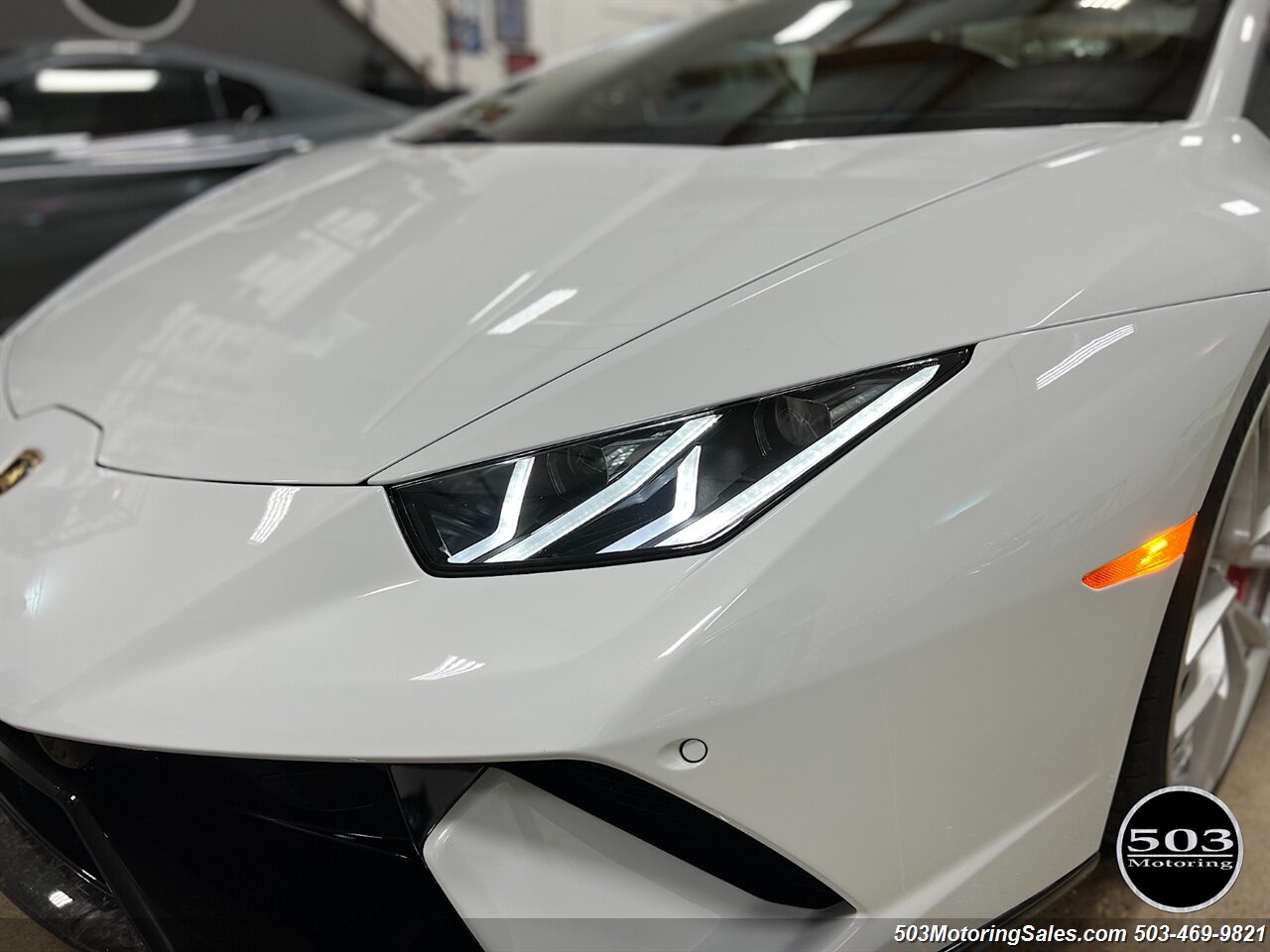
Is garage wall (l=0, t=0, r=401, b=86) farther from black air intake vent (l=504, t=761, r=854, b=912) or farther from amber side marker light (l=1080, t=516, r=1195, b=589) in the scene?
amber side marker light (l=1080, t=516, r=1195, b=589)

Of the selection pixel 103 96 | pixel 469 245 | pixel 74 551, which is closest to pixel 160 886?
pixel 74 551

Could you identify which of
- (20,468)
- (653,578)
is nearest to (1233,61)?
(653,578)

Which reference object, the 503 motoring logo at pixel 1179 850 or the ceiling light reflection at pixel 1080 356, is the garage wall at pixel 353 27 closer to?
the ceiling light reflection at pixel 1080 356

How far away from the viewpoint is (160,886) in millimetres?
723

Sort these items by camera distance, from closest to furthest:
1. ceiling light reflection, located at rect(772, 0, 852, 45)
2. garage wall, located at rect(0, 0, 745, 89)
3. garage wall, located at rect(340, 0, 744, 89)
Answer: ceiling light reflection, located at rect(772, 0, 852, 45), garage wall, located at rect(0, 0, 745, 89), garage wall, located at rect(340, 0, 744, 89)

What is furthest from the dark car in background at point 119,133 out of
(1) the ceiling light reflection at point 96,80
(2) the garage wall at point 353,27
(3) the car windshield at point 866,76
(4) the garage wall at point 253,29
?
(3) the car windshield at point 866,76

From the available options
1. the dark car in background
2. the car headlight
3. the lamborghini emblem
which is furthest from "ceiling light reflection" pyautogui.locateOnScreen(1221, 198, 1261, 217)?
the dark car in background

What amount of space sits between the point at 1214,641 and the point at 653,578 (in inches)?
29.8

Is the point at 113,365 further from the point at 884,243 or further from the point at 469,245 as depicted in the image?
the point at 884,243

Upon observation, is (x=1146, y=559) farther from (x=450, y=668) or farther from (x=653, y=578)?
(x=450, y=668)

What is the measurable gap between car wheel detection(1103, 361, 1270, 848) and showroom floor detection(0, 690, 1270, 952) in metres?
0.09

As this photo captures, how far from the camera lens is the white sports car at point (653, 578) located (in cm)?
66

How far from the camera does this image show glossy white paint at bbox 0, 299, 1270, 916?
646 mm

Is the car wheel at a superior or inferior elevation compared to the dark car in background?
inferior
